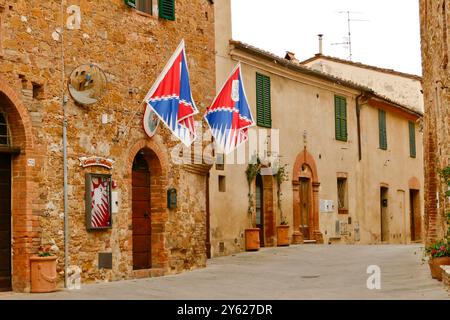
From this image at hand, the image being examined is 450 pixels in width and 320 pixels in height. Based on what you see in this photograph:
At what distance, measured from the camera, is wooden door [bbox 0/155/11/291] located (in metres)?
11.5

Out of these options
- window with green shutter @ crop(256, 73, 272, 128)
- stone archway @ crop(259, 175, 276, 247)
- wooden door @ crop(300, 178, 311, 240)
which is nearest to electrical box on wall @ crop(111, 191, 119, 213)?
window with green shutter @ crop(256, 73, 272, 128)

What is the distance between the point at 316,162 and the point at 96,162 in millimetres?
12936

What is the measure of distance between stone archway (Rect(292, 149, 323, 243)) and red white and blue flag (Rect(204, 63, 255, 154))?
8266 millimetres

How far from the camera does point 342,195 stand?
1047 inches

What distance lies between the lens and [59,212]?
12.2 metres

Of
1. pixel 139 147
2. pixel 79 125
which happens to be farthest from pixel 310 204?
pixel 79 125

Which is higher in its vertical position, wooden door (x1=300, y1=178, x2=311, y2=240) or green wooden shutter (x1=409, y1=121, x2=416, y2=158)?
green wooden shutter (x1=409, y1=121, x2=416, y2=158)

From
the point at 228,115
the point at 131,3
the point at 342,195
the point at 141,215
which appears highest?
the point at 131,3

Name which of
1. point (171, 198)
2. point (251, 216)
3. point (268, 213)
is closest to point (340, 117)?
point (268, 213)

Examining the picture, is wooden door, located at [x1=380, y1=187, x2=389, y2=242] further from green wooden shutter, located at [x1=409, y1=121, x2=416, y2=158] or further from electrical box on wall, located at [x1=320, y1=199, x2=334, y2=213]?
electrical box on wall, located at [x1=320, y1=199, x2=334, y2=213]

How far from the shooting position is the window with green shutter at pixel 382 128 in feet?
96.9

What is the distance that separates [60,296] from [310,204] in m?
14.5

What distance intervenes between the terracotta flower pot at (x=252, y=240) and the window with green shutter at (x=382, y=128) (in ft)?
34.7

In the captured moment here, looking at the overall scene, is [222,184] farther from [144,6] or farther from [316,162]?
[144,6]
